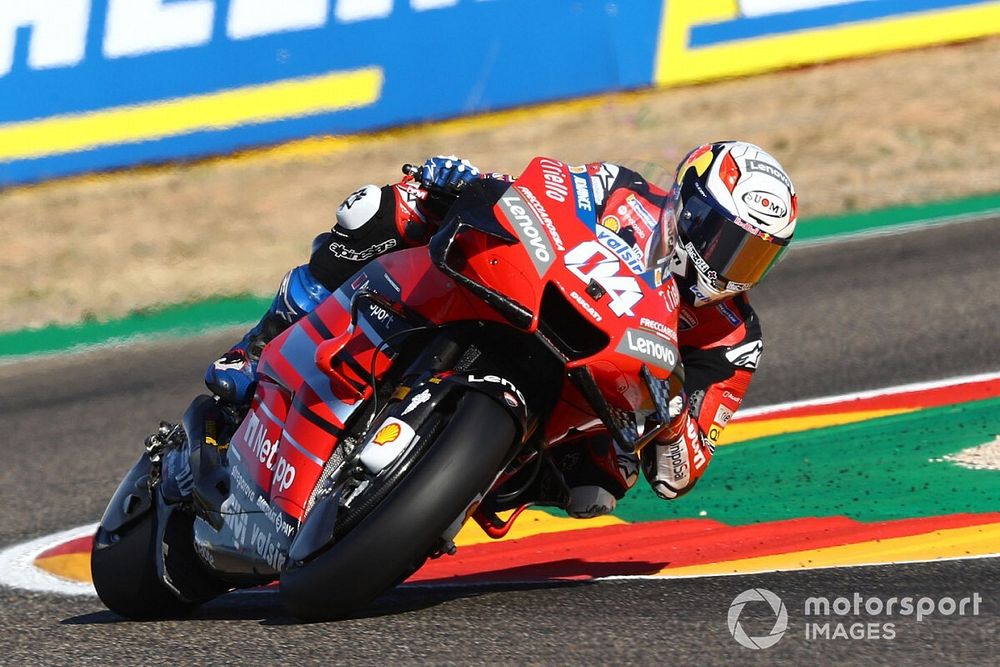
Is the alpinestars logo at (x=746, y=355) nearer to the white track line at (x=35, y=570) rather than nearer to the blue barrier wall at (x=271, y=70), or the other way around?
the white track line at (x=35, y=570)

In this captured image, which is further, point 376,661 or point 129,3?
point 129,3

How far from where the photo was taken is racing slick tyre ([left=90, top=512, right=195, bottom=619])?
4.78m

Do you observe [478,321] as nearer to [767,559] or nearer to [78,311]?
[767,559]

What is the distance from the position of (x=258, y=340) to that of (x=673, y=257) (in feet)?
4.79

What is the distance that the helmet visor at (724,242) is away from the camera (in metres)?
4.25

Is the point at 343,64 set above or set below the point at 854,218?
above

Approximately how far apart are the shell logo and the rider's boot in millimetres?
918

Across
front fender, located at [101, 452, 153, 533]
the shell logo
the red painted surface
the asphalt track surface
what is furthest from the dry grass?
the shell logo

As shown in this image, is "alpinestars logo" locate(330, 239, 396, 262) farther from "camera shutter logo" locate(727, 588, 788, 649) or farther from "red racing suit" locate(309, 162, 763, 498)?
"camera shutter logo" locate(727, 588, 788, 649)

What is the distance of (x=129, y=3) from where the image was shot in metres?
11.5

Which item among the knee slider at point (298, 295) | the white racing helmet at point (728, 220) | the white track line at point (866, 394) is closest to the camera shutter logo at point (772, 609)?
the white racing helmet at point (728, 220)

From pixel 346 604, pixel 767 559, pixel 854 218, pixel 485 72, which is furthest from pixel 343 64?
pixel 346 604

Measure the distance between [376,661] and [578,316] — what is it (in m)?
1.06

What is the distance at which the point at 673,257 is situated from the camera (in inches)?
169
